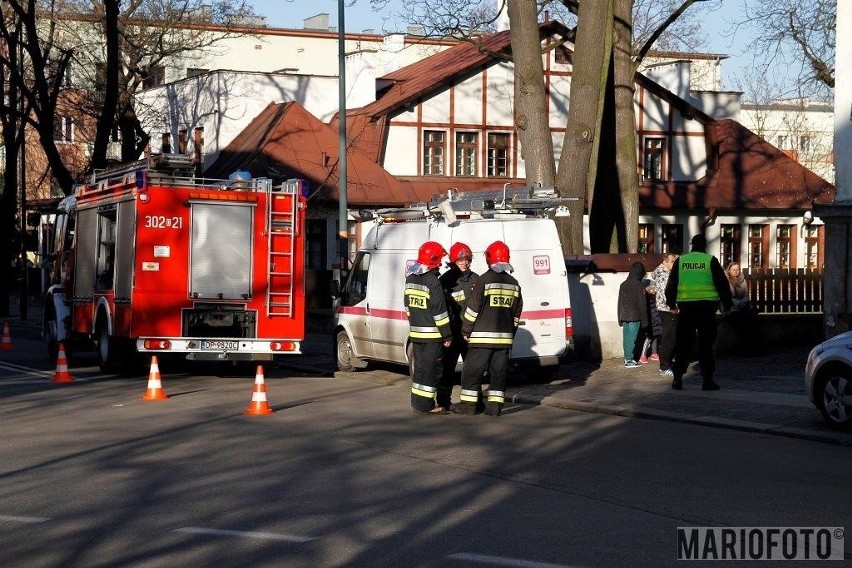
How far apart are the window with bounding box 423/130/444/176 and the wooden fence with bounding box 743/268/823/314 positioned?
20.2 m

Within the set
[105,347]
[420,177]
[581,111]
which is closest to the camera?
[105,347]

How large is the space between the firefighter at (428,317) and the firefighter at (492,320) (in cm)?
28

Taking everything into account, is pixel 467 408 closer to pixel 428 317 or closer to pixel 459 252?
pixel 428 317

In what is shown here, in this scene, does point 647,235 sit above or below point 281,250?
above

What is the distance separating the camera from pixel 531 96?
22.0 m

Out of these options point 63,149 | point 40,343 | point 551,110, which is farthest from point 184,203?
point 63,149

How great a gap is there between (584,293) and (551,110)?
24.4 metres

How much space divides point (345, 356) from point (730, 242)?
2983 cm

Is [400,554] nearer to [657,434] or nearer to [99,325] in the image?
[657,434]

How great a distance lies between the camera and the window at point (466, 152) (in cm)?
4409

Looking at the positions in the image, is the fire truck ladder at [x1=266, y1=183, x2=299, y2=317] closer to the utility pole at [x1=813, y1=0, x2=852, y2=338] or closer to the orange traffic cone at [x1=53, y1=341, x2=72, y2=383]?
the orange traffic cone at [x1=53, y1=341, x2=72, y2=383]

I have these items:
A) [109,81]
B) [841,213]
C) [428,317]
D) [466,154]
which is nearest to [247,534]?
[428,317]

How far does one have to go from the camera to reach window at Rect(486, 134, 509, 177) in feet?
147

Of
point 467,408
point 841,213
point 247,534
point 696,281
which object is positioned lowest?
point 247,534
